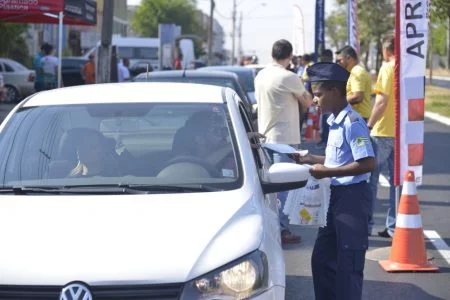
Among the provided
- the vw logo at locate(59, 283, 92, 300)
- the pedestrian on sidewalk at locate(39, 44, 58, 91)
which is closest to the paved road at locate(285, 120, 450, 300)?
the vw logo at locate(59, 283, 92, 300)

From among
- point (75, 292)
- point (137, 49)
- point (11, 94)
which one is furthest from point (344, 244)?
point (137, 49)

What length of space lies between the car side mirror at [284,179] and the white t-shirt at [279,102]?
4.00 meters

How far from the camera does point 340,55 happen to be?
11352mm

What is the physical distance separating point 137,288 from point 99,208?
74 cm

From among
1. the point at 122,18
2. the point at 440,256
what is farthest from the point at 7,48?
the point at 122,18

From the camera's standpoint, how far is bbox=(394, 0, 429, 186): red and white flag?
27.5 ft

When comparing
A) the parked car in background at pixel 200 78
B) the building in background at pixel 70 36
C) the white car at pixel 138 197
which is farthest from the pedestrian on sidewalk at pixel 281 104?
the building in background at pixel 70 36

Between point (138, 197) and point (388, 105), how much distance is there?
16.4 ft

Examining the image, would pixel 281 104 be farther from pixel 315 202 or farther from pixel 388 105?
pixel 315 202

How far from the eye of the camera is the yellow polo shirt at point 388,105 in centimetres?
952

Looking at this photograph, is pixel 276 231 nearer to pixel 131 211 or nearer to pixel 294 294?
pixel 131 211

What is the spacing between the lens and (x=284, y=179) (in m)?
5.33

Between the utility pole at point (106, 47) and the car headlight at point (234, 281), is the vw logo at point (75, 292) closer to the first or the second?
the car headlight at point (234, 281)

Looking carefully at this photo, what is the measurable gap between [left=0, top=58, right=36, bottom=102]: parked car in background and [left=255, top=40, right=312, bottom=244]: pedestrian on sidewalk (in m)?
23.8
